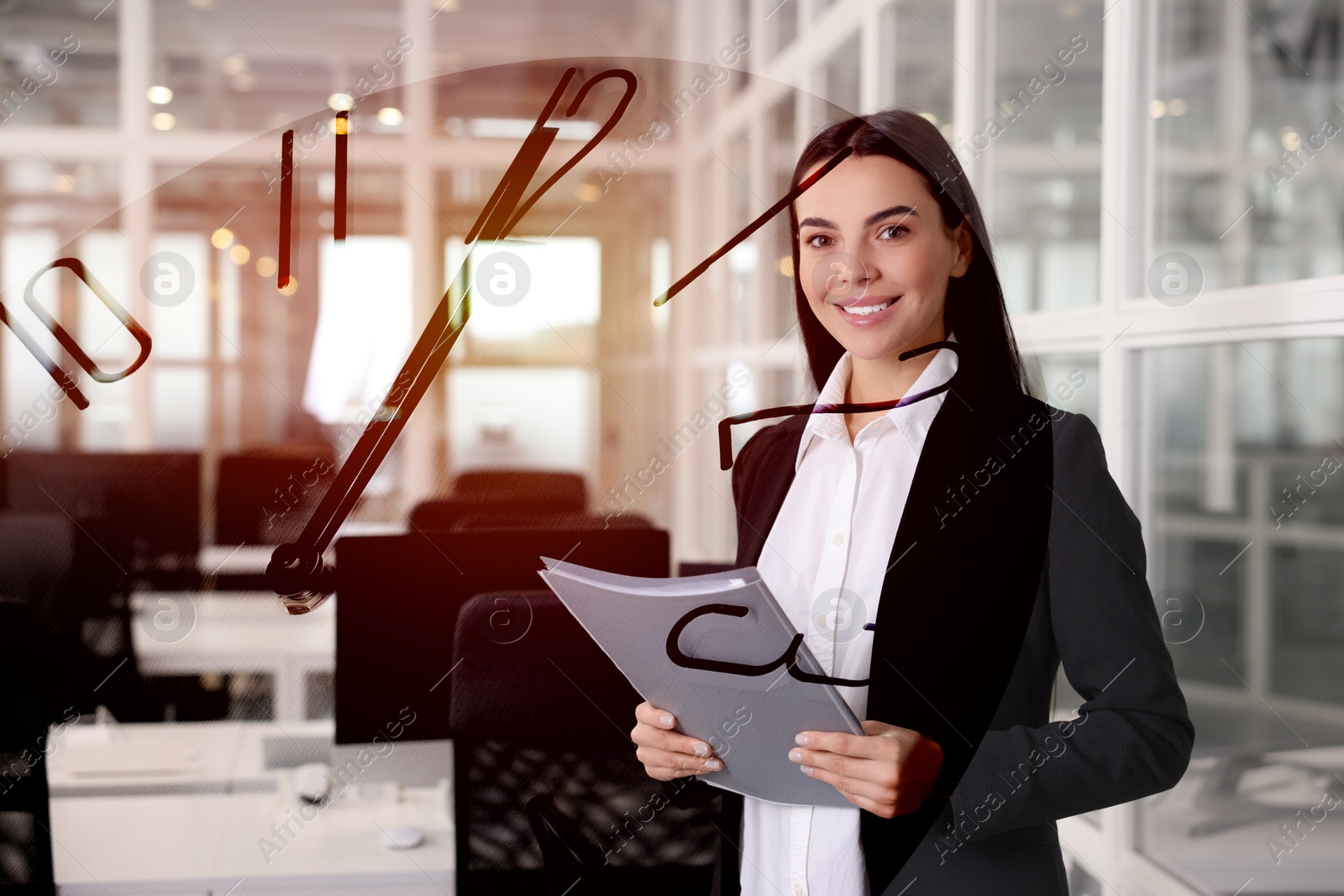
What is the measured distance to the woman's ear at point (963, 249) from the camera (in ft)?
2.63

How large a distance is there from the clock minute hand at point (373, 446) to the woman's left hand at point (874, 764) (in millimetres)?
430

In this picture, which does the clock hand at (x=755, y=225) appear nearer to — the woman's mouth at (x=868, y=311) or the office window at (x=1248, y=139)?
the woman's mouth at (x=868, y=311)

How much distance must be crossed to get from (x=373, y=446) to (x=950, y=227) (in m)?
0.51

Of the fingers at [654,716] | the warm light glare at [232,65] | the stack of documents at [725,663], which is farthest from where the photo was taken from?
the warm light glare at [232,65]

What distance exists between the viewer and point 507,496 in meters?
0.91

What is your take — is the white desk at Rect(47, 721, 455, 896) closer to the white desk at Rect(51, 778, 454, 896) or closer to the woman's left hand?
the white desk at Rect(51, 778, 454, 896)

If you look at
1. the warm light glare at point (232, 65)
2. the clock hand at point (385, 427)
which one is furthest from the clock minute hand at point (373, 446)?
the warm light glare at point (232, 65)

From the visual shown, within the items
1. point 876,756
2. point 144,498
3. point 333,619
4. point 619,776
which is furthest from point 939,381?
point 144,498

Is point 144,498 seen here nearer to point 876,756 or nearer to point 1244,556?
point 876,756

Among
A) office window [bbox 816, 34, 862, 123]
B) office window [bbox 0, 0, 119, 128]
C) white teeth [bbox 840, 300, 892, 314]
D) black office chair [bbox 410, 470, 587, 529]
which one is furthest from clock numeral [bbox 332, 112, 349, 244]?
office window [bbox 0, 0, 119, 128]

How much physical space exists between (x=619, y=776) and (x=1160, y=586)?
0.70 metres

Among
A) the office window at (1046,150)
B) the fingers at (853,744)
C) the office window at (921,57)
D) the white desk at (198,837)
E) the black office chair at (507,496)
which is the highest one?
the office window at (921,57)

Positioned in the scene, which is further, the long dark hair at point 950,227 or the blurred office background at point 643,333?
the blurred office background at point 643,333

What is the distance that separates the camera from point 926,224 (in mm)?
772
